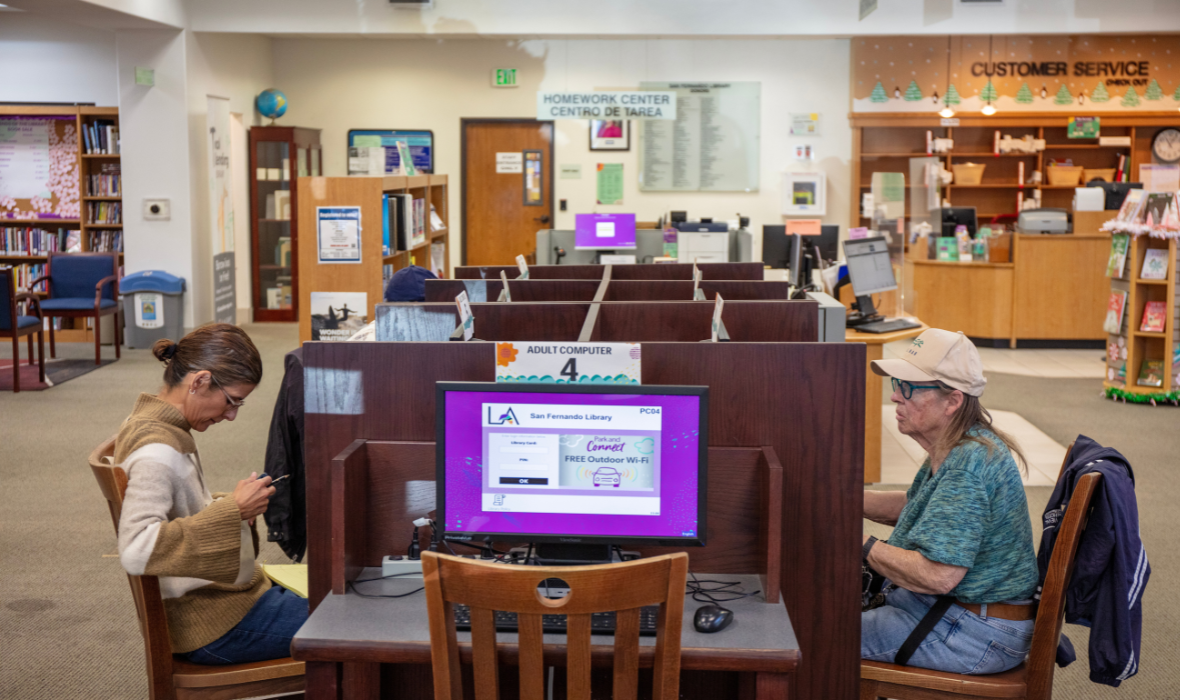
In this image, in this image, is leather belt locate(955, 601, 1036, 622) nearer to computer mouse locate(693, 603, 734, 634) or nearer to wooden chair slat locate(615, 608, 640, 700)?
computer mouse locate(693, 603, 734, 634)

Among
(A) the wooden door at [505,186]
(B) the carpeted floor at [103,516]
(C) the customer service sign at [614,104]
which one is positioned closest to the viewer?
(B) the carpeted floor at [103,516]

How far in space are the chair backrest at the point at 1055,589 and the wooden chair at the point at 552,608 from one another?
0.90m

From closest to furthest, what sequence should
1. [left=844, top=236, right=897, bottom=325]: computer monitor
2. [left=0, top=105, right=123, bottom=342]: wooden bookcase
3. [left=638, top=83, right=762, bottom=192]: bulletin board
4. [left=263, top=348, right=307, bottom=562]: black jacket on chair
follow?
[left=263, top=348, right=307, bottom=562]: black jacket on chair, [left=844, top=236, right=897, bottom=325]: computer monitor, [left=0, top=105, right=123, bottom=342]: wooden bookcase, [left=638, top=83, right=762, bottom=192]: bulletin board

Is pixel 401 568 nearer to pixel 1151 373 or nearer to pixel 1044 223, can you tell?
pixel 1151 373

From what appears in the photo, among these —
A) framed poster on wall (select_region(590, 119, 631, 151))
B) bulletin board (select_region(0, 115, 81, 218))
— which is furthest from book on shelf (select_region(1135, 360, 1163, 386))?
bulletin board (select_region(0, 115, 81, 218))

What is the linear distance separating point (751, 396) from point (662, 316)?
0.85 metres

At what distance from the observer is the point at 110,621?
11.9 feet

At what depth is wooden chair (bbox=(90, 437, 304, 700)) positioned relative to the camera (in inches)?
84.1

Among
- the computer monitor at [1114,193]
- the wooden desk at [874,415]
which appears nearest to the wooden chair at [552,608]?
the wooden desk at [874,415]

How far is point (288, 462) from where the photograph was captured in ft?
10.3

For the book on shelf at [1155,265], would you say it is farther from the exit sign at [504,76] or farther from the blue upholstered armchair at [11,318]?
the blue upholstered armchair at [11,318]

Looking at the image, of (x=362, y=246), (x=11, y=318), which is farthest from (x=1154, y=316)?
(x=11, y=318)

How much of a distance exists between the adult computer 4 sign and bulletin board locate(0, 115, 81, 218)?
8.79m

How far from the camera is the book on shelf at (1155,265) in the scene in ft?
22.6
